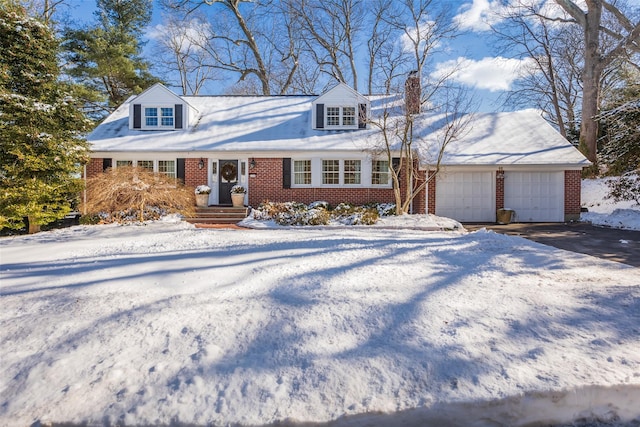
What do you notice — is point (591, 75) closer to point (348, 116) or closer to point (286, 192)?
point (348, 116)

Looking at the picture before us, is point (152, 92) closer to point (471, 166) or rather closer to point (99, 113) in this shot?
point (99, 113)

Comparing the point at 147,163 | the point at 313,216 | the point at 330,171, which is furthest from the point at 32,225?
the point at 330,171

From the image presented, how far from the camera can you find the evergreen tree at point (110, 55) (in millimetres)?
20125

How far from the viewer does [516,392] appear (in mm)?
2316

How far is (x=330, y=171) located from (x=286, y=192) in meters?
2.07

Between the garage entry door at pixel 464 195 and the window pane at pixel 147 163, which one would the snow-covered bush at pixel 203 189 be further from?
the garage entry door at pixel 464 195

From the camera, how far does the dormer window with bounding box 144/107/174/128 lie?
15.0 meters

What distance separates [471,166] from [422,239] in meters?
7.12

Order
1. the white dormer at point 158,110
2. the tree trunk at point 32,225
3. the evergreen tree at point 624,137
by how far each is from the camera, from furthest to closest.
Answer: the white dormer at point 158,110 < the evergreen tree at point 624,137 < the tree trunk at point 32,225

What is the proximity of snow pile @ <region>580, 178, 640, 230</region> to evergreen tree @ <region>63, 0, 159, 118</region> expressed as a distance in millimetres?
24960

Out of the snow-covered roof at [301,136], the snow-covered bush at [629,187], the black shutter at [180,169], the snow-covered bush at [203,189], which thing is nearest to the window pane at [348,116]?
the snow-covered roof at [301,136]

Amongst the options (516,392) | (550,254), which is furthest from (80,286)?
(550,254)

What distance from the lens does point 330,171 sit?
14.3 metres

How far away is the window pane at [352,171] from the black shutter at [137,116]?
9.34m
